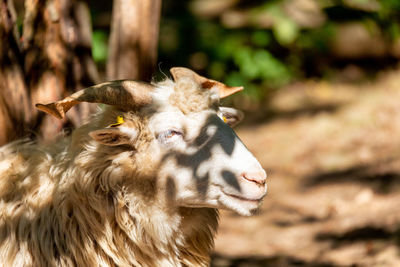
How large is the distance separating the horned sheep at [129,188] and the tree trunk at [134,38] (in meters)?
1.15

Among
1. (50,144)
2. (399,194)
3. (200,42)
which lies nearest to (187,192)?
(50,144)

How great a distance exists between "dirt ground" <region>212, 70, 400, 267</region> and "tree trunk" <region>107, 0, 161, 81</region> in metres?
1.39

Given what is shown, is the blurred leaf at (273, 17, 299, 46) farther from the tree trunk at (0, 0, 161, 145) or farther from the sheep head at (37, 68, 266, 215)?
the sheep head at (37, 68, 266, 215)

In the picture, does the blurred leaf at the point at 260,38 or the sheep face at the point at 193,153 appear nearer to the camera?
the sheep face at the point at 193,153

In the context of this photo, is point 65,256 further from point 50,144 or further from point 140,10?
point 140,10

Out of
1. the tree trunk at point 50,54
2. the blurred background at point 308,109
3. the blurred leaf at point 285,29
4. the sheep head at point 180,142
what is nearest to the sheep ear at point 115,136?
the sheep head at point 180,142

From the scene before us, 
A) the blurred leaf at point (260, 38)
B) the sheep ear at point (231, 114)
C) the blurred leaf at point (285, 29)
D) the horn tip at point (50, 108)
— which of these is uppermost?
the horn tip at point (50, 108)

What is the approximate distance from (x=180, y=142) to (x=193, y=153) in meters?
0.10

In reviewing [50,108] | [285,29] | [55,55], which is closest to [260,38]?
[285,29]

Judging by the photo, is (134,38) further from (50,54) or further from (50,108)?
(50,108)

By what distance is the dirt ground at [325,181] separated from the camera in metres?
5.02

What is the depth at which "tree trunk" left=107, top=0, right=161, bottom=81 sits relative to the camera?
412 centimetres

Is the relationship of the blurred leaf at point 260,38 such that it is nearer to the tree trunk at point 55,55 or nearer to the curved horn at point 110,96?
the tree trunk at point 55,55

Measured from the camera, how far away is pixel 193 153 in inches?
117
